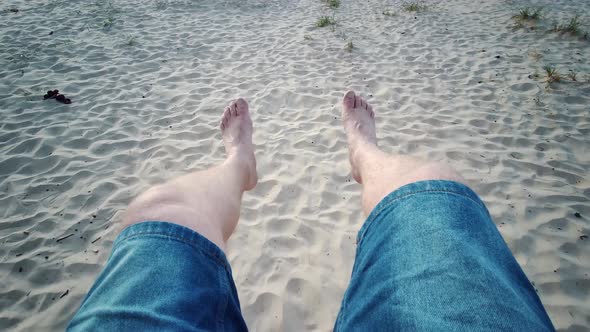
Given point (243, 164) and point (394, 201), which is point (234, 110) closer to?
point (243, 164)

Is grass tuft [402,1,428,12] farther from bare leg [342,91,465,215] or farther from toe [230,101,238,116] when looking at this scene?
toe [230,101,238,116]

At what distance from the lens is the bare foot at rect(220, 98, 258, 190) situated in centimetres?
171

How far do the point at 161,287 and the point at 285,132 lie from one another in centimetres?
200

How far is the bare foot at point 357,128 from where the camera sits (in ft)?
5.68

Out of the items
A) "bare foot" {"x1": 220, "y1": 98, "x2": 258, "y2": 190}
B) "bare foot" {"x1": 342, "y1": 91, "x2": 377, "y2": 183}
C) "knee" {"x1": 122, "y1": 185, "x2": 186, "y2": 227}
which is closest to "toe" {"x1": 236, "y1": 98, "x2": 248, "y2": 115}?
"bare foot" {"x1": 220, "y1": 98, "x2": 258, "y2": 190}

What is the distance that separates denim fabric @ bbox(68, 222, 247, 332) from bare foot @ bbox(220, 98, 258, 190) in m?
0.85

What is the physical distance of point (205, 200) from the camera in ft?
3.58

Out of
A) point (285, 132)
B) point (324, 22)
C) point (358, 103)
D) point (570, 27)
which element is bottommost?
point (285, 132)

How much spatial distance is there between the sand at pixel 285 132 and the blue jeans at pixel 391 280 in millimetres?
795

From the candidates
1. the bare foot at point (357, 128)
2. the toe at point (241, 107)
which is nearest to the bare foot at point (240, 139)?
the toe at point (241, 107)

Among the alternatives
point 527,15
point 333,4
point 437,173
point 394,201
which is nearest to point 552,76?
point 527,15

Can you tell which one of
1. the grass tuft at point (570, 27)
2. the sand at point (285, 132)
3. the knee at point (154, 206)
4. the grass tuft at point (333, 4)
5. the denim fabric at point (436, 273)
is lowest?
the sand at point (285, 132)

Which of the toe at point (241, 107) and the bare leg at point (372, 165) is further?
the toe at point (241, 107)

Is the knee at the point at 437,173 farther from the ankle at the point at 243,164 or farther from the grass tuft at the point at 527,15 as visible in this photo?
the grass tuft at the point at 527,15
